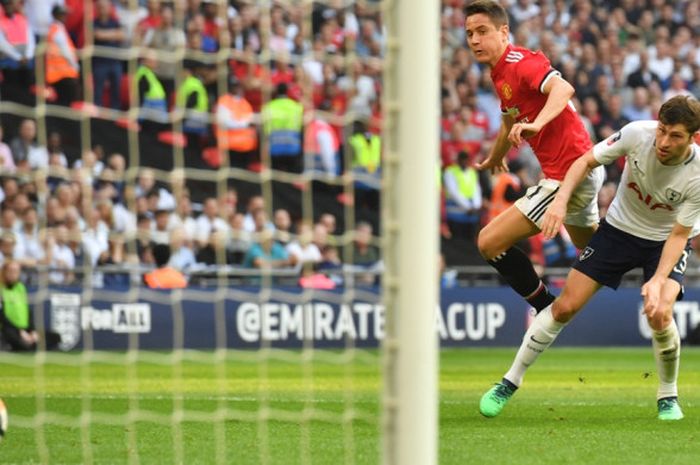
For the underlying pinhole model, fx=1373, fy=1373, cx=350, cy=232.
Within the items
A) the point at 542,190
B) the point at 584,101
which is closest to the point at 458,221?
the point at 584,101

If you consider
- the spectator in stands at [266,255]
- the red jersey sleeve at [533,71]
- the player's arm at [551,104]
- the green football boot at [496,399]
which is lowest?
the spectator in stands at [266,255]

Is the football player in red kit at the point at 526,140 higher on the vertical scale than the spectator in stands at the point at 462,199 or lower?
higher

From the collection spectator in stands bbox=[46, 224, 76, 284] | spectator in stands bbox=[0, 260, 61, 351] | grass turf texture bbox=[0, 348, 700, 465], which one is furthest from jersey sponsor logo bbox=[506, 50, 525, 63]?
spectator in stands bbox=[0, 260, 61, 351]

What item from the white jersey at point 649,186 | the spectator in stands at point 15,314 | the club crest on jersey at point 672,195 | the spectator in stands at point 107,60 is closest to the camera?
the white jersey at point 649,186

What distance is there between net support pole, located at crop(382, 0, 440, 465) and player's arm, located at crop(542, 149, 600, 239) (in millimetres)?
2631

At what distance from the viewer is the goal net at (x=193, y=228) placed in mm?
8344

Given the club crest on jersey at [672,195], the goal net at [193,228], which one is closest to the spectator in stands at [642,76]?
the goal net at [193,228]

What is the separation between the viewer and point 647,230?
788 cm

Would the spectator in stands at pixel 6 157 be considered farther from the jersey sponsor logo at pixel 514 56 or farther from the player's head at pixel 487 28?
the jersey sponsor logo at pixel 514 56

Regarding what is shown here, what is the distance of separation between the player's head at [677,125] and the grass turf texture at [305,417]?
147 cm

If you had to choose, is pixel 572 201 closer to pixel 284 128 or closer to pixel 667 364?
pixel 667 364

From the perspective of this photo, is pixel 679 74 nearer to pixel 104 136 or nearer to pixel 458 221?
pixel 458 221

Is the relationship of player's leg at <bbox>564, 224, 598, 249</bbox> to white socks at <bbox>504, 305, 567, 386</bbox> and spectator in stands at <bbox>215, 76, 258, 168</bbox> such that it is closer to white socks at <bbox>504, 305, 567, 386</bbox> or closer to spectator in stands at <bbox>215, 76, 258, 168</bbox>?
white socks at <bbox>504, 305, 567, 386</bbox>

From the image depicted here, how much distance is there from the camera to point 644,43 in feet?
71.2
